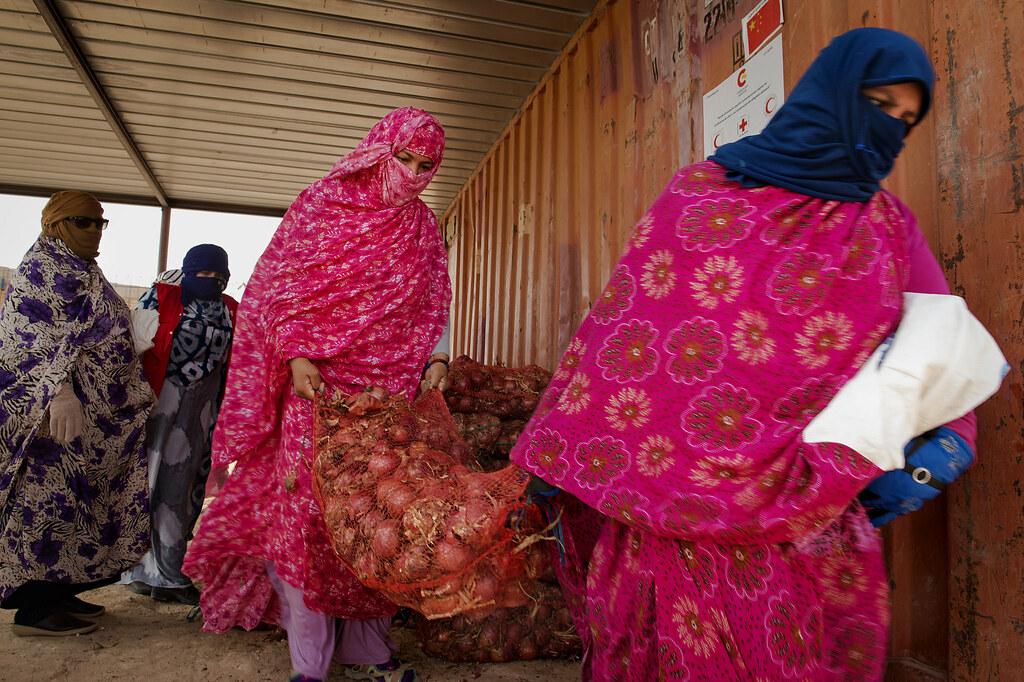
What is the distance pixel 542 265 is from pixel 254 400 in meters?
2.39

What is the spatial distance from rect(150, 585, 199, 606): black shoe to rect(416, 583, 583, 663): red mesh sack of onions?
145 cm

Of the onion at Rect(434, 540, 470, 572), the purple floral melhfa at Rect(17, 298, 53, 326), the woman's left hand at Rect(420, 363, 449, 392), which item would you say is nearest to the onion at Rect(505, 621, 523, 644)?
the woman's left hand at Rect(420, 363, 449, 392)

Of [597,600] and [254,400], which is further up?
[254,400]

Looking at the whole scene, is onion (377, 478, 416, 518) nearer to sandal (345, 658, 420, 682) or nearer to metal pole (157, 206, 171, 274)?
sandal (345, 658, 420, 682)

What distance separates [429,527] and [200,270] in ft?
8.56

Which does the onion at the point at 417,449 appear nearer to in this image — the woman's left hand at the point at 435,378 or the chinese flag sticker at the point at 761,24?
the woman's left hand at the point at 435,378

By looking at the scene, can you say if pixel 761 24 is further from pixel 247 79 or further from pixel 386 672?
pixel 247 79

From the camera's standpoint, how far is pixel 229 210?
7.50 m

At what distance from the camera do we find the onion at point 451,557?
1.33 metres

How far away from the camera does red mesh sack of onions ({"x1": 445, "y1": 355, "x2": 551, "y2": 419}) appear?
117 inches

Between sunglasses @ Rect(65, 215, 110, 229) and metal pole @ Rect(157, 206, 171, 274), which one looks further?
metal pole @ Rect(157, 206, 171, 274)

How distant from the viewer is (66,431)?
2586 millimetres

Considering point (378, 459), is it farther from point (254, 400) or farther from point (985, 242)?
point (985, 242)

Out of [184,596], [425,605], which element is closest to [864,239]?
[425,605]
